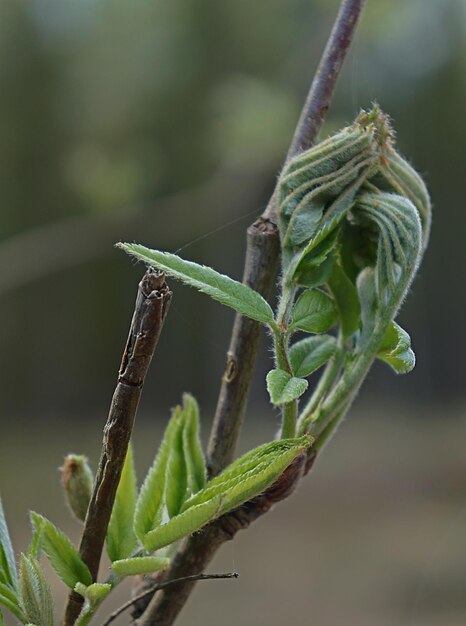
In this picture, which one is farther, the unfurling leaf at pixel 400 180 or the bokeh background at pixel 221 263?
the bokeh background at pixel 221 263

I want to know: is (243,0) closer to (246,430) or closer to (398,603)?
(246,430)

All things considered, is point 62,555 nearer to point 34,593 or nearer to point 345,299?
point 34,593

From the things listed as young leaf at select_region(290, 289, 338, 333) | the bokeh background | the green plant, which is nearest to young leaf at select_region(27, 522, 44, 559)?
the green plant

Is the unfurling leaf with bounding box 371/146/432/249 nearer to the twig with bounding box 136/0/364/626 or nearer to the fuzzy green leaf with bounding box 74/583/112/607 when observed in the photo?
the twig with bounding box 136/0/364/626

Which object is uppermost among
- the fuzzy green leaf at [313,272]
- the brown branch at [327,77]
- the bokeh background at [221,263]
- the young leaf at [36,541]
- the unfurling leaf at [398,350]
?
the bokeh background at [221,263]

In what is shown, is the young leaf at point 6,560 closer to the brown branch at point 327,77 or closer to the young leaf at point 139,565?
the young leaf at point 139,565

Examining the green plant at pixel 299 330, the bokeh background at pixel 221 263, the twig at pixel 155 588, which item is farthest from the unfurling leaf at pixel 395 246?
the bokeh background at pixel 221 263
